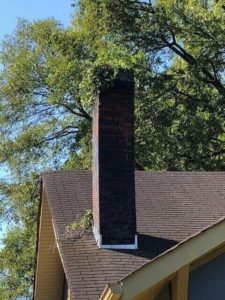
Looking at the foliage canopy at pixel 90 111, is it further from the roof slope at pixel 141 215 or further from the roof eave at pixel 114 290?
the roof eave at pixel 114 290

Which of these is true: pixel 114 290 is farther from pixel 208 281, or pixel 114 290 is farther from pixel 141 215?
→ pixel 141 215

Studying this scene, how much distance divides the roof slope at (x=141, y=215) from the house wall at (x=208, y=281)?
874mm

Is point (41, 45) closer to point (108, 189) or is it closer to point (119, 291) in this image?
point (108, 189)

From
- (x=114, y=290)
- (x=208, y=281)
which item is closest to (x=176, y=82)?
(x=208, y=281)

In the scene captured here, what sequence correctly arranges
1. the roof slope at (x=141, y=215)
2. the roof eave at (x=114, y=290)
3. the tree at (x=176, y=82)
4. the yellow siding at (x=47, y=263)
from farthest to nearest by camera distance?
the tree at (x=176, y=82) → the yellow siding at (x=47, y=263) → the roof slope at (x=141, y=215) → the roof eave at (x=114, y=290)

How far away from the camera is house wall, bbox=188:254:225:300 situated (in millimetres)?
7164

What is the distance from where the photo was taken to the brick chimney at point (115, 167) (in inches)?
332

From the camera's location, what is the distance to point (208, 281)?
284 inches

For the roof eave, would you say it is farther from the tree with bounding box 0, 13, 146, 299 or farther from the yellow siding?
the tree with bounding box 0, 13, 146, 299

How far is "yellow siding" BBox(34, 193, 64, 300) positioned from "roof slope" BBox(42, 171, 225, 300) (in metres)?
1.03

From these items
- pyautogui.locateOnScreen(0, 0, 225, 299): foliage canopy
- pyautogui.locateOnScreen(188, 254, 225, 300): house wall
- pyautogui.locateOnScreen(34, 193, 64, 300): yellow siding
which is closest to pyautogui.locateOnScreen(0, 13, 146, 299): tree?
pyautogui.locateOnScreen(0, 0, 225, 299): foliage canopy

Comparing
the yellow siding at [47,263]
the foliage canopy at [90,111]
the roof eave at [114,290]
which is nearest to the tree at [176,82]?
the foliage canopy at [90,111]

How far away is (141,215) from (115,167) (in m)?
0.95

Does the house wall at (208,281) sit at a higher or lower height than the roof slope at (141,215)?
lower
